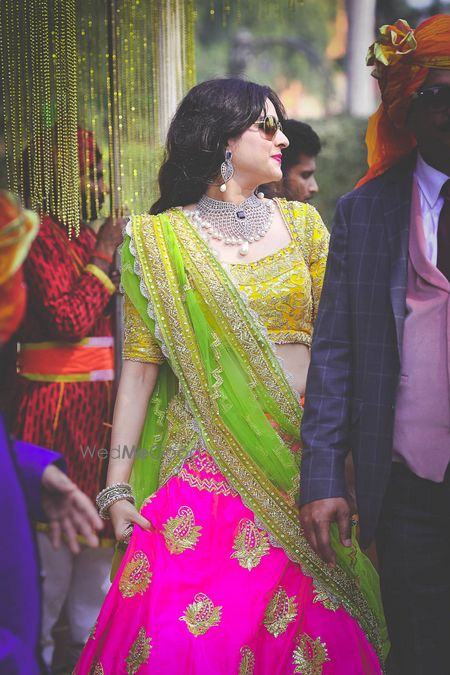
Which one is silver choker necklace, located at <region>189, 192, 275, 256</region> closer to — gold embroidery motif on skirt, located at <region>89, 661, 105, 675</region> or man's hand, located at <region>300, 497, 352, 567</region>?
man's hand, located at <region>300, 497, 352, 567</region>

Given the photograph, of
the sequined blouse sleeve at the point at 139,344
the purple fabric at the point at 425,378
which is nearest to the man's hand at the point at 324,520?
the purple fabric at the point at 425,378

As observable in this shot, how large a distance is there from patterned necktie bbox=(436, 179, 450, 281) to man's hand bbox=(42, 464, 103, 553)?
987mm

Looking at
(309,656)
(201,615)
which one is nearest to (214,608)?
(201,615)

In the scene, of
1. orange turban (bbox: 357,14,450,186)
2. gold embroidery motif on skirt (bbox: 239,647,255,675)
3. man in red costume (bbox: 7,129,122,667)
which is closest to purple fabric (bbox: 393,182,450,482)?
orange turban (bbox: 357,14,450,186)

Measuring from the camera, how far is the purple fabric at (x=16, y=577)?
161cm

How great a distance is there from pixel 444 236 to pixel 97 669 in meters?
1.32

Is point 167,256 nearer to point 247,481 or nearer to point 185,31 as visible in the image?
point 247,481

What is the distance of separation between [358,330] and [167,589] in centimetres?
80

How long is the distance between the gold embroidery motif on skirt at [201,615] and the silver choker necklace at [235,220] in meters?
0.95

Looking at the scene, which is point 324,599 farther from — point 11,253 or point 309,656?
point 11,253

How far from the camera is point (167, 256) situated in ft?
9.44

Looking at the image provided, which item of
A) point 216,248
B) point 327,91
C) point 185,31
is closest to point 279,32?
point 327,91

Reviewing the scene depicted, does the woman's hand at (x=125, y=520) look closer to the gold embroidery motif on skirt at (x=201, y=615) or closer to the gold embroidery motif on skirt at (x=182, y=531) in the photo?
the gold embroidery motif on skirt at (x=182, y=531)

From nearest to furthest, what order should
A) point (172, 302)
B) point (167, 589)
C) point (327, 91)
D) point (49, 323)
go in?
point (167, 589), point (172, 302), point (49, 323), point (327, 91)
